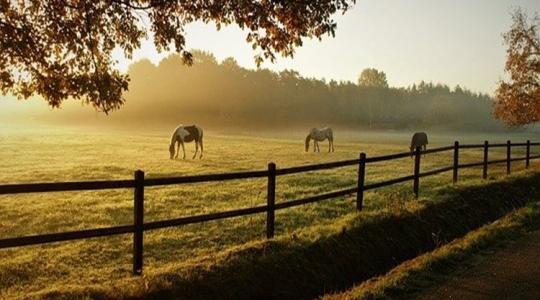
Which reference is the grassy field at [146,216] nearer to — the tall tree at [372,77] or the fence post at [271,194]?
the fence post at [271,194]

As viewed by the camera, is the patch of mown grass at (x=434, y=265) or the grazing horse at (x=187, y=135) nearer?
the patch of mown grass at (x=434, y=265)

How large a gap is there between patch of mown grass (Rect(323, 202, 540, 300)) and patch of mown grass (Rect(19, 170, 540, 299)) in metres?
0.71

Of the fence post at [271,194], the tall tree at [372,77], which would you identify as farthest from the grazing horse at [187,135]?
the tall tree at [372,77]

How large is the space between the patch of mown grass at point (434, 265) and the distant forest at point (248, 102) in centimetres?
8559

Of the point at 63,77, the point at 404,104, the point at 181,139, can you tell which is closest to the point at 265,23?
the point at 63,77

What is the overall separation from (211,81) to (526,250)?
107 m

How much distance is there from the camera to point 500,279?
711 centimetres

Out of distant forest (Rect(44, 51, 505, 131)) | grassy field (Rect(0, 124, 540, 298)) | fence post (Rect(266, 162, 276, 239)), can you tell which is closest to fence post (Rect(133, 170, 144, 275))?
grassy field (Rect(0, 124, 540, 298))

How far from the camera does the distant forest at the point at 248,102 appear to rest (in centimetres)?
10169

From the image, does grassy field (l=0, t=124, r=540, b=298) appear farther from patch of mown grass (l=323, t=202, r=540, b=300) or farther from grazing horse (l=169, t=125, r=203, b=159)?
grazing horse (l=169, t=125, r=203, b=159)

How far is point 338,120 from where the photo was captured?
11550 centimetres

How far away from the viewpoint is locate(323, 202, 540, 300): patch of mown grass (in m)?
6.70

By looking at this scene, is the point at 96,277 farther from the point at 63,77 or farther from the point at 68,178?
the point at 68,178

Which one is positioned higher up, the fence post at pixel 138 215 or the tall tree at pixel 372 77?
the tall tree at pixel 372 77
